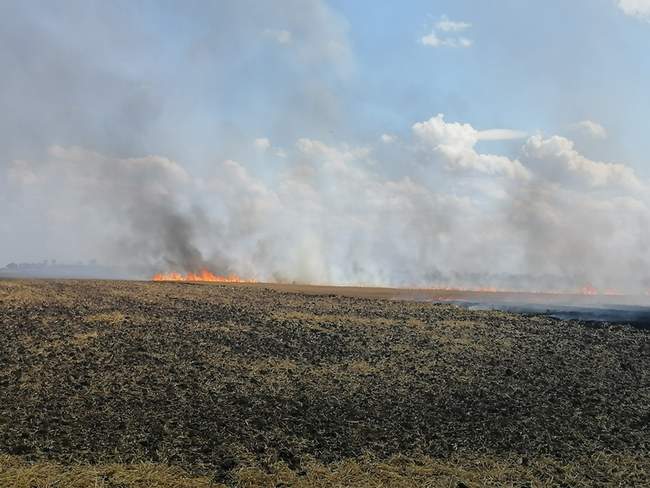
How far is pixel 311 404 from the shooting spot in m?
15.3

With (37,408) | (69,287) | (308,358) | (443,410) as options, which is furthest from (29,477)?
(69,287)

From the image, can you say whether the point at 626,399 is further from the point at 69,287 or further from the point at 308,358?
the point at 69,287

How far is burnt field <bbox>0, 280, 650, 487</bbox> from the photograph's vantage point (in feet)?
36.8

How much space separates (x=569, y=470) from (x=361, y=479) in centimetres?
444

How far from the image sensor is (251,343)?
22.8 metres

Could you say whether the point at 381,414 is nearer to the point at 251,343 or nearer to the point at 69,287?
the point at 251,343

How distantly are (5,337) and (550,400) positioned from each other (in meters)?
19.7

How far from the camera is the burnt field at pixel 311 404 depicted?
11211mm

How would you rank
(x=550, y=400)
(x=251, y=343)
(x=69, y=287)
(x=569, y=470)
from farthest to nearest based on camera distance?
1. (x=69, y=287)
2. (x=251, y=343)
3. (x=550, y=400)
4. (x=569, y=470)

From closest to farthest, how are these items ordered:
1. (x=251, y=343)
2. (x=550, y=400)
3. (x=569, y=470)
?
1. (x=569, y=470)
2. (x=550, y=400)
3. (x=251, y=343)

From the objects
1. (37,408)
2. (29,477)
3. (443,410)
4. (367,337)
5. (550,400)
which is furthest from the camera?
(367,337)

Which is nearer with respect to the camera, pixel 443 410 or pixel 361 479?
pixel 361 479

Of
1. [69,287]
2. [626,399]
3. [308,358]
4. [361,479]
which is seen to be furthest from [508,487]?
[69,287]

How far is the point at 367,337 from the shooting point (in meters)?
25.1
